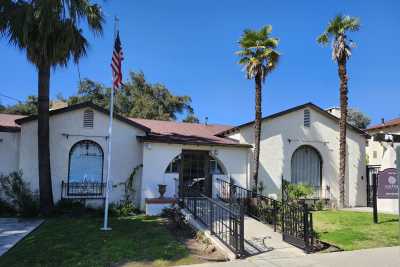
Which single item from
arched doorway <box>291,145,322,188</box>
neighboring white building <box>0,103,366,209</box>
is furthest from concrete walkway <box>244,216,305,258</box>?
arched doorway <box>291,145,322,188</box>

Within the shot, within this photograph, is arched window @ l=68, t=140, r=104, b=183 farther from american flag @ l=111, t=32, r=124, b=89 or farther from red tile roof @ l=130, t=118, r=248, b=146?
american flag @ l=111, t=32, r=124, b=89

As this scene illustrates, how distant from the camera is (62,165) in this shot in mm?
14148

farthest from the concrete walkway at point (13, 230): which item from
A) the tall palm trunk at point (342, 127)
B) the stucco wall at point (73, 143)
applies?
the tall palm trunk at point (342, 127)

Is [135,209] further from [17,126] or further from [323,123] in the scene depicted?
[323,123]

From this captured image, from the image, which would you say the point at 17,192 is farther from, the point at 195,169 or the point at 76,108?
the point at 195,169

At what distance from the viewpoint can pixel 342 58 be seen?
57.0 feet

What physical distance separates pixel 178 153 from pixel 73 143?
13.8 ft

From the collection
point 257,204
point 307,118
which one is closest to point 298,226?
point 257,204

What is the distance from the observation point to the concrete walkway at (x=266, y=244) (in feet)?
28.4

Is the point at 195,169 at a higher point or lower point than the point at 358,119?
lower

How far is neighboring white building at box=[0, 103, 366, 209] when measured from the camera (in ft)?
46.1

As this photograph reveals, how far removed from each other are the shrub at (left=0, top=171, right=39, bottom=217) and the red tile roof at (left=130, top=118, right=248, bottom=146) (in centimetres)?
470

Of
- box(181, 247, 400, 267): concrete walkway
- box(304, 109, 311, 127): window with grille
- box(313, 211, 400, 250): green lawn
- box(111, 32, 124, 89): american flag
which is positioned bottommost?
box(181, 247, 400, 267): concrete walkway

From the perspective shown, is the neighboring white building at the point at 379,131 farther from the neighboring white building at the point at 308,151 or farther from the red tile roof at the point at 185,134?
the red tile roof at the point at 185,134
